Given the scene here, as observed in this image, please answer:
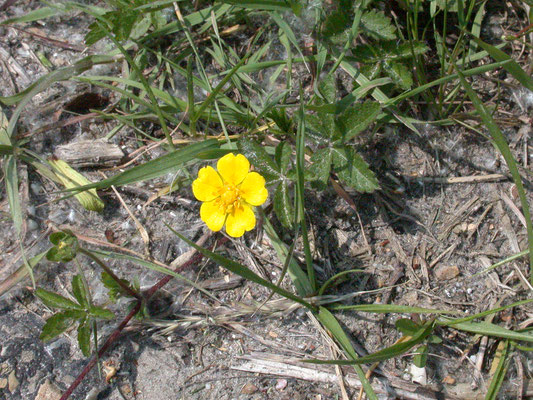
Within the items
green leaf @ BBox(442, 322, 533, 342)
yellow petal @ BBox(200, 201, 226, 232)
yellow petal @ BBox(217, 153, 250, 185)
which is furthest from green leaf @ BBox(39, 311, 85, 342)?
green leaf @ BBox(442, 322, 533, 342)

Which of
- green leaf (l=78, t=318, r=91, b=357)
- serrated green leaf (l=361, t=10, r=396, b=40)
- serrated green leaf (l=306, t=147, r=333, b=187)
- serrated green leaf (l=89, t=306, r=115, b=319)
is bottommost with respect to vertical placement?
green leaf (l=78, t=318, r=91, b=357)

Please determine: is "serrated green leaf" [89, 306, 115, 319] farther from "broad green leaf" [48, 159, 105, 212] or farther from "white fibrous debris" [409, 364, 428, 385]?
"white fibrous debris" [409, 364, 428, 385]

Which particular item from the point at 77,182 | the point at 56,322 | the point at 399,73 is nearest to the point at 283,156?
the point at 399,73

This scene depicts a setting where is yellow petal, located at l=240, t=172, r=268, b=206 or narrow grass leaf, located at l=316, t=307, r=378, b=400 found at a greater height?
yellow petal, located at l=240, t=172, r=268, b=206

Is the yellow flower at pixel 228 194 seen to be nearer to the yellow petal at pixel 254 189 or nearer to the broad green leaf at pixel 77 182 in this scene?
the yellow petal at pixel 254 189

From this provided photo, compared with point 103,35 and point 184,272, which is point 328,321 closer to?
point 184,272

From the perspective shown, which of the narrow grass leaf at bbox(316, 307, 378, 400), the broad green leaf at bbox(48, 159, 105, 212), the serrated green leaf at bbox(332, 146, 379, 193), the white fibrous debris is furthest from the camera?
the broad green leaf at bbox(48, 159, 105, 212)

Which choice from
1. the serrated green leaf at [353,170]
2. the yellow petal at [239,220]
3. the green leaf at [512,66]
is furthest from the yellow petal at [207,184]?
the green leaf at [512,66]
